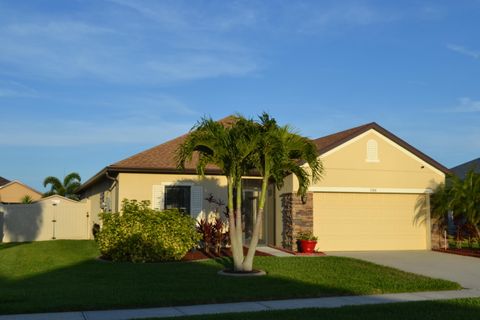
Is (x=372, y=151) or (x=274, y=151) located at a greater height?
(x=372, y=151)

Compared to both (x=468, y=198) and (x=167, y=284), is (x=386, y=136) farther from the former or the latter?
(x=167, y=284)

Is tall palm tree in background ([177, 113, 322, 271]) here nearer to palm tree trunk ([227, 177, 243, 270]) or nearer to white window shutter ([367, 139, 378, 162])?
palm tree trunk ([227, 177, 243, 270])

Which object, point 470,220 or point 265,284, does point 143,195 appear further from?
point 470,220

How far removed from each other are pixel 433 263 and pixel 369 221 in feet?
13.6

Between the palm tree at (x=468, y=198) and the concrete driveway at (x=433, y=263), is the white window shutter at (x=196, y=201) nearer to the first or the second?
the concrete driveway at (x=433, y=263)

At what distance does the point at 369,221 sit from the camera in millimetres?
19891

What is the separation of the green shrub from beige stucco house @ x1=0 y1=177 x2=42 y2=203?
3298cm

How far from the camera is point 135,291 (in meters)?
10.3

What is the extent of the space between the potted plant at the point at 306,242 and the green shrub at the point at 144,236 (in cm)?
364

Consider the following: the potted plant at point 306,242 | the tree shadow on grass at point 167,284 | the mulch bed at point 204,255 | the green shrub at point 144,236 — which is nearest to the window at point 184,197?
the mulch bed at point 204,255

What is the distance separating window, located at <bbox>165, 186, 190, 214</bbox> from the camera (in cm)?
1972

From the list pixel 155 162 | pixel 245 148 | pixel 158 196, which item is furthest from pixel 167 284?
pixel 155 162

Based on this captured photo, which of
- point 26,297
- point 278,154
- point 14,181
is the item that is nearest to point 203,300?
point 26,297

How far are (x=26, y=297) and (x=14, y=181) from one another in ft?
133
